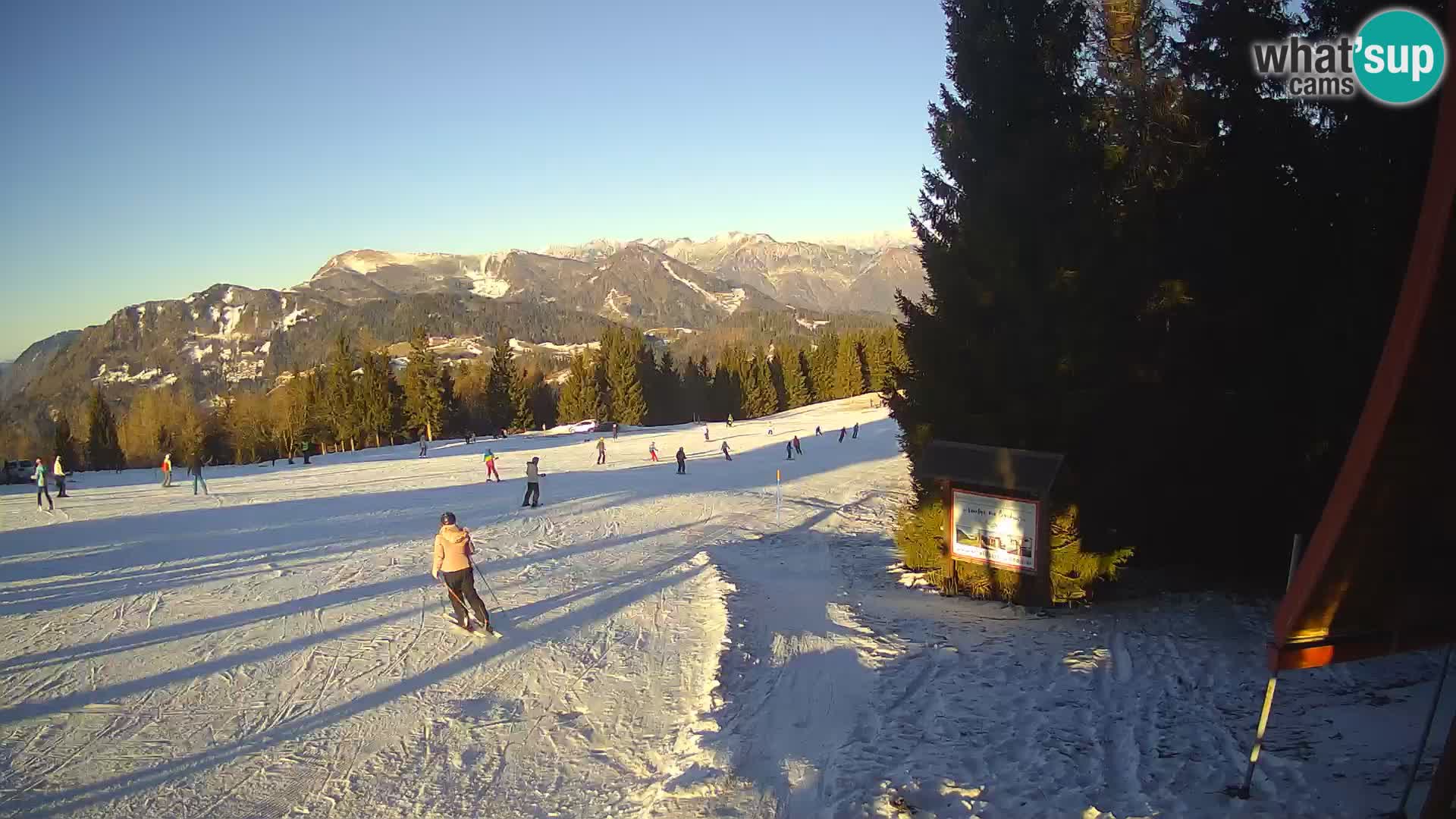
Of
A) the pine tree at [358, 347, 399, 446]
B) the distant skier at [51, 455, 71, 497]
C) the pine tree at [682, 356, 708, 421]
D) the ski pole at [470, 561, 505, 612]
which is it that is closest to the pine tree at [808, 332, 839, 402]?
the pine tree at [682, 356, 708, 421]

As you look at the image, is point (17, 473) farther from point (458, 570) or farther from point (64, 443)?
point (458, 570)

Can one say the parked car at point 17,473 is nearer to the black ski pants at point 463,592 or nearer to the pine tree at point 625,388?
the black ski pants at point 463,592

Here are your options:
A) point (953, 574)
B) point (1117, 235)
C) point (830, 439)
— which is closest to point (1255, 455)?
point (1117, 235)

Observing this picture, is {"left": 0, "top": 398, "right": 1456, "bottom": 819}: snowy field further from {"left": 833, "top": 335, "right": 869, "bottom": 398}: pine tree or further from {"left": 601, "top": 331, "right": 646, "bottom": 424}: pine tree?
{"left": 833, "top": 335, "right": 869, "bottom": 398}: pine tree

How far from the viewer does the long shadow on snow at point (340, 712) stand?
7.24 m

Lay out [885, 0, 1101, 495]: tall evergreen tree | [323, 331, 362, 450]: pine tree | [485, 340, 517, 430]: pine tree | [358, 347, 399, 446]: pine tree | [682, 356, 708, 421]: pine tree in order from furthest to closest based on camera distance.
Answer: [682, 356, 708, 421]: pine tree
[485, 340, 517, 430]: pine tree
[323, 331, 362, 450]: pine tree
[358, 347, 399, 446]: pine tree
[885, 0, 1101, 495]: tall evergreen tree

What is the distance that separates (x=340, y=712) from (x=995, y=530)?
10720 millimetres

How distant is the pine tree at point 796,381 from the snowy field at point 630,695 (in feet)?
299

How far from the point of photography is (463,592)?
1190 centimetres

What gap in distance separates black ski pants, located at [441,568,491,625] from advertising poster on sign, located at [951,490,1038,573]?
27.9 feet

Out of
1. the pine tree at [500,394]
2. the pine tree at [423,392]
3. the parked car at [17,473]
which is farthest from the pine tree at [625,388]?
the parked car at [17,473]

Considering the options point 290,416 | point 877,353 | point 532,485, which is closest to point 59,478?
point 532,485

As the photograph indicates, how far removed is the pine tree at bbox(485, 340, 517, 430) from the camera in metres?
87.4

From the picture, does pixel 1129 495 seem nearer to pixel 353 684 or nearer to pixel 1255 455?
pixel 1255 455
